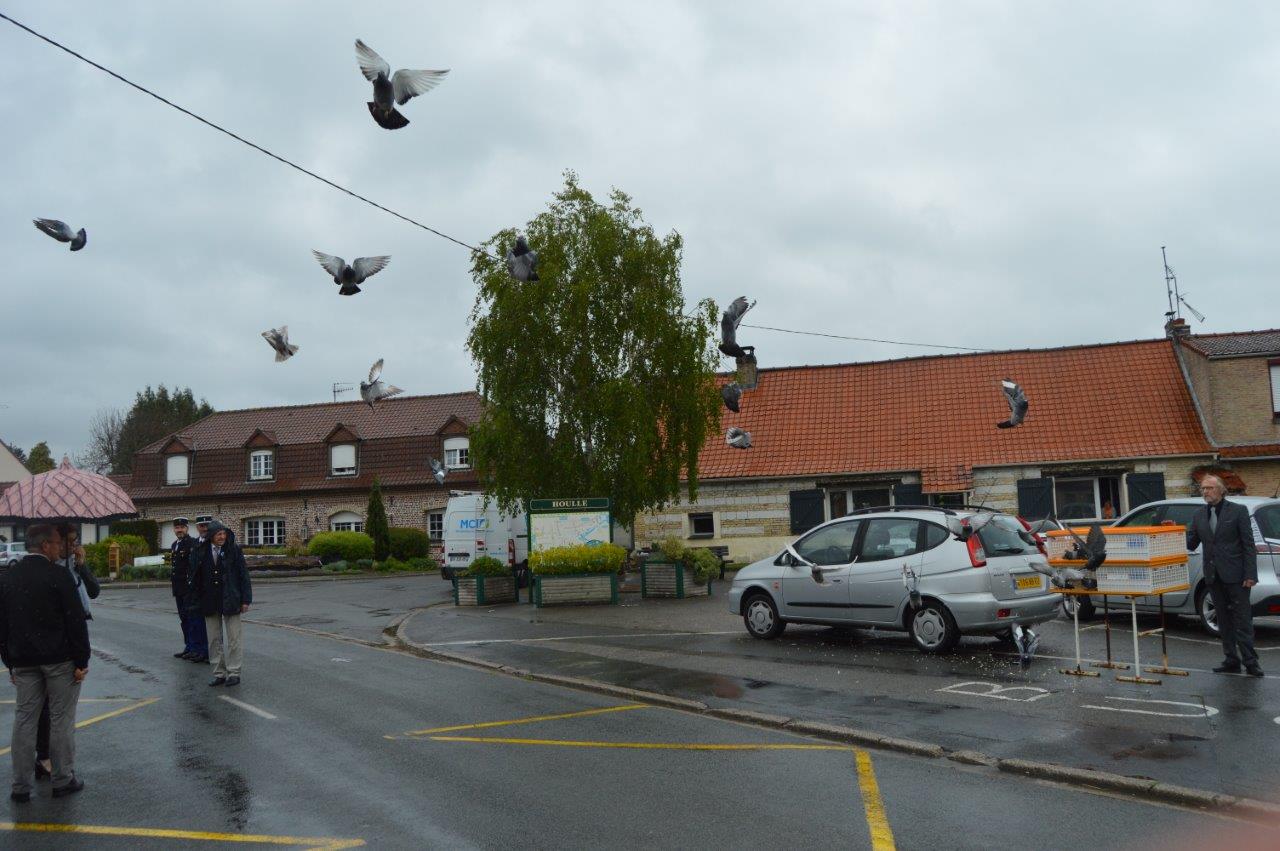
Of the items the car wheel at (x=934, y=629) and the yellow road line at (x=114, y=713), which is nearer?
the yellow road line at (x=114, y=713)

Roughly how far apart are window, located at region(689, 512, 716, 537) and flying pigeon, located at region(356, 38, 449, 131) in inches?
818

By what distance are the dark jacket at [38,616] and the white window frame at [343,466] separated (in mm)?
39576

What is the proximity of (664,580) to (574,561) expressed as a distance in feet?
6.30

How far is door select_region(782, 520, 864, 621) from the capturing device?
13.3 metres

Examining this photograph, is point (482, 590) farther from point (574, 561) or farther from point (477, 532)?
point (477, 532)

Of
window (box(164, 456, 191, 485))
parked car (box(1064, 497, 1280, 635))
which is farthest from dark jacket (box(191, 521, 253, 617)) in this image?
window (box(164, 456, 191, 485))

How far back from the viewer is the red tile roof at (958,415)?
2883 cm

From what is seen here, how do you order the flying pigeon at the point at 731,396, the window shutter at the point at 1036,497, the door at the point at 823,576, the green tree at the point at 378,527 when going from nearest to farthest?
the door at the point at 823,576, the flying pigeon at the point at 731,396, the window shutter at the point at 1036,497, the green tree at the point at 378,527

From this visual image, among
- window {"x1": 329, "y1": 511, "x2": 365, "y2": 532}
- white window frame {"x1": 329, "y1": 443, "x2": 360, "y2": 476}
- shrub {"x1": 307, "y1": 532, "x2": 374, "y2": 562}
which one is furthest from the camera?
white window frame {"x1": 329, "y1": 443, "x2": 360, "y2": 476}

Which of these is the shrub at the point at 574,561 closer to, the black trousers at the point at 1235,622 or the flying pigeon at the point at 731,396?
the flying pigeon at the point at 731,396

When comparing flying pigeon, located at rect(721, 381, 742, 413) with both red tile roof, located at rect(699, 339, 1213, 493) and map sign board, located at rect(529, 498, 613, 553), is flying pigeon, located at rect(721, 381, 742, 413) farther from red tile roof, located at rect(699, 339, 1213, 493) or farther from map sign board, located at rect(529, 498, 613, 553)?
red tile roof, located at rect(699, 339, 1213, 493)

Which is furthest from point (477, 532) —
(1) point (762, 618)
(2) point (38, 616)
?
(2) point (38, 616)

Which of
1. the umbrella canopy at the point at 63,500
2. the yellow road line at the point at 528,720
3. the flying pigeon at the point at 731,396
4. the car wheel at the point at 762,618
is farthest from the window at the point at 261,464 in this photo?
the yellow road line at the point at 528,720

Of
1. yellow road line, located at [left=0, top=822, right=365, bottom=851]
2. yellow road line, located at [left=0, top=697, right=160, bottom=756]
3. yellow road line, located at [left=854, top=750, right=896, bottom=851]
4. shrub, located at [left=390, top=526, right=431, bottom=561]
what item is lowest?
yellow road line, located at [left=854, top=750, right=896, bottom=851]
